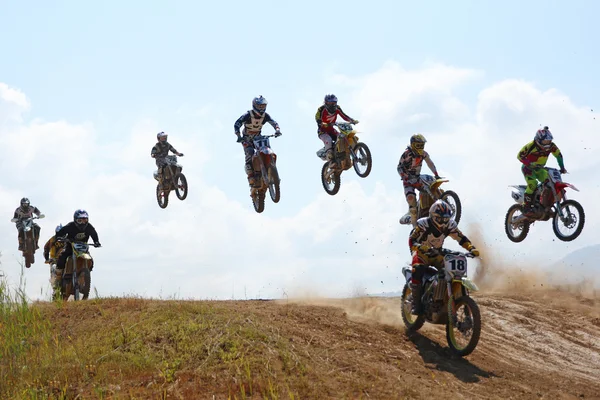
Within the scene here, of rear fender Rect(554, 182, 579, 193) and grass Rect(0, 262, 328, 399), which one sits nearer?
grass Rect(0, 262, 328, 399)

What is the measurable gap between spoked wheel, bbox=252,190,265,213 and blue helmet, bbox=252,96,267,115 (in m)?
2.26

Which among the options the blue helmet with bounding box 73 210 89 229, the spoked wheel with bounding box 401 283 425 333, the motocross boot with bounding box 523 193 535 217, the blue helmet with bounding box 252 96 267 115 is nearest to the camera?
the spoked wheel with bounding box 401 283 425 333

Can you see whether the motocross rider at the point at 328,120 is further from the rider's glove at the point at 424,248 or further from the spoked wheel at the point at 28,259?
the spoked wheel at the point at 28,259

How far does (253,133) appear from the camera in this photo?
21719 millimetres

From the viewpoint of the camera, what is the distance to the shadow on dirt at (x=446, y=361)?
480 inches

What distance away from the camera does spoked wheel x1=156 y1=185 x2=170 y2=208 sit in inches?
1062

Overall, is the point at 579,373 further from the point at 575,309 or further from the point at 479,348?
the point at 575,309

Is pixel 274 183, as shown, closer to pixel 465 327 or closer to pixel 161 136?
pixel 161 136

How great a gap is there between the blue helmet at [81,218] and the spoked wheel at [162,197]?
9071mm

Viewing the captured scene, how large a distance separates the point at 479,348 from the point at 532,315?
4.43 meters

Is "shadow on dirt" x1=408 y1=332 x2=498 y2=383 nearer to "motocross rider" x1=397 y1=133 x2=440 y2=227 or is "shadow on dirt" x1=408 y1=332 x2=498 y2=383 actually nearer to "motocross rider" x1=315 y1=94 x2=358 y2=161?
"motocross rider" x1=397 y1=133 x2=440 y2=227

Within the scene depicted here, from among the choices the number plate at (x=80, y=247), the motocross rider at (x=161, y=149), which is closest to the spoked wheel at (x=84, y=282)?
the number plate at (x=80, y=247)

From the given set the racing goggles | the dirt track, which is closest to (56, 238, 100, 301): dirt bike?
the dirt track

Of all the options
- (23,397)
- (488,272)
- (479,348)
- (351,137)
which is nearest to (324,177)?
(351,137)
